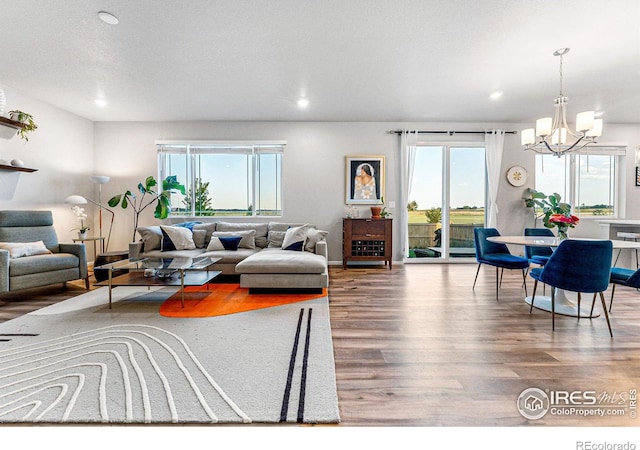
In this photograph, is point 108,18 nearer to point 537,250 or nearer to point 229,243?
point 229,243

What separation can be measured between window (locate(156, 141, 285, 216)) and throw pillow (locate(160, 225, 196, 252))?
3.71 ft

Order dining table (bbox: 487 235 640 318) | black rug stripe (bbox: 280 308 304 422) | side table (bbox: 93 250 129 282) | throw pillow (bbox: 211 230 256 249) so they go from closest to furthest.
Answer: black rug stripe (bbox: 280 308 304 422), dining table (bbox: 487 235 640 318), side table (bbox: 93 250 129 282), throw pillow (bbox: 211 230 256 249)

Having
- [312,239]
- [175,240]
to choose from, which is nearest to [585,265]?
[312,239]

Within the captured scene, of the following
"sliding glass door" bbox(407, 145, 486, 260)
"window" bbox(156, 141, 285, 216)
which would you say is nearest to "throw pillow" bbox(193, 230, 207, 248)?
"window" bbox(156, 141, 285, 216)

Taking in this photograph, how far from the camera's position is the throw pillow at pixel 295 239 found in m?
4.43

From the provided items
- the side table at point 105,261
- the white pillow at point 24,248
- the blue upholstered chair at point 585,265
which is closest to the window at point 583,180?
the blue upholstered chair at point 585,265

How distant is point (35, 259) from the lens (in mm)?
3469

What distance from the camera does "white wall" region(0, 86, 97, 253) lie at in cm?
420

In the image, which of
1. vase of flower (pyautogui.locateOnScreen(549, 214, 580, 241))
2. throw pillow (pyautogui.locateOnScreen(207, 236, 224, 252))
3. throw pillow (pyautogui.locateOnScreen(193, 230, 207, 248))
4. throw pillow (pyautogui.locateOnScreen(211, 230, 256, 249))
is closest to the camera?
vase of flower (pyautogui.locateOnScreen(549, 214, 580, 241))

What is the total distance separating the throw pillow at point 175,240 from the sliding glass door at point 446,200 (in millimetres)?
4121

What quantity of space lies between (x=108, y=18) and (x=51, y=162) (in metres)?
3.51

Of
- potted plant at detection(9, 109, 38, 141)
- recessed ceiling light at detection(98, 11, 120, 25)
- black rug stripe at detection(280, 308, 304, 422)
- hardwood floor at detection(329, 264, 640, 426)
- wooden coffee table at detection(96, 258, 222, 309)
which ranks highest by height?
recessed ceiling light at detection(98, 11, 120, 25)

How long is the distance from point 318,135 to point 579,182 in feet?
17.5

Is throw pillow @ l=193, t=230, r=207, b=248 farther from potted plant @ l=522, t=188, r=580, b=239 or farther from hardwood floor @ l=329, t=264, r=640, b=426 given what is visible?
potted plant @ l=522, t=188, r=580, b=239
